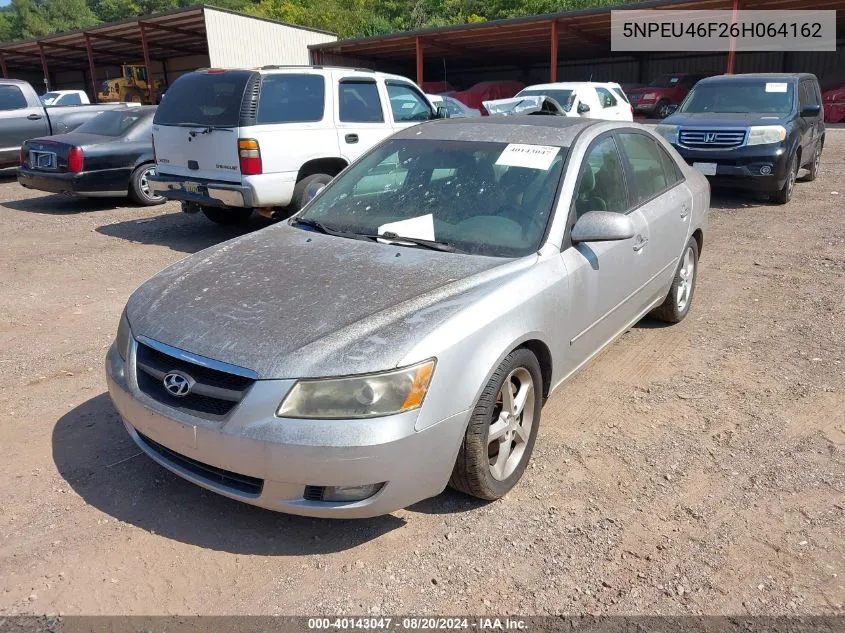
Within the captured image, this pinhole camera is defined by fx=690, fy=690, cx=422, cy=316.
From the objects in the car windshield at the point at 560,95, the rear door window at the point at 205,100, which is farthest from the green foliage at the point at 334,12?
the rear door window at the point at 205,100

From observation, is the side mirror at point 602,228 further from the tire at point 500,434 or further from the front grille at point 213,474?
the front grille at point 213,474

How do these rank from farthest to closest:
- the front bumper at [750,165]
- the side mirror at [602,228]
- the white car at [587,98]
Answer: the white car at [587,98], the front bumper at [750,165], the side mirror at [602,228]

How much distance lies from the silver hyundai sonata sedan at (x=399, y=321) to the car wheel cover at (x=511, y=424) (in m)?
0.01

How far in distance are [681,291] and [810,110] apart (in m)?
7.44

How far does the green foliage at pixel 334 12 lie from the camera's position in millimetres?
41250

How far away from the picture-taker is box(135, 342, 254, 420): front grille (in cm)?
262

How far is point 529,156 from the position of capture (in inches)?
149

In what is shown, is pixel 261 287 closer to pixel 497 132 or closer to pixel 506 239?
pixel 506 239

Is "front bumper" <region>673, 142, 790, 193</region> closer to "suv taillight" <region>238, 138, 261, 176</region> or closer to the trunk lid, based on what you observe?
"suv taillight" <region>238, 138, 261, 176</region>

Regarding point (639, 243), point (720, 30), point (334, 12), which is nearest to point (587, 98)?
point (639, 243)

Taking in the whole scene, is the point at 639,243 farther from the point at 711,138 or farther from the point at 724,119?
the point at 724,119

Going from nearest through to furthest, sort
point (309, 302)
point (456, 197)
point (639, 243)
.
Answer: point (309, 302) → point (456, 197) → point (639, 243)

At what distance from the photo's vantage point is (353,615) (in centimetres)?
250

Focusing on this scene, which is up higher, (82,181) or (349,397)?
(82,181)
